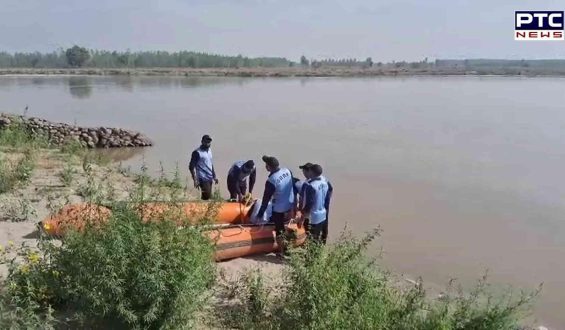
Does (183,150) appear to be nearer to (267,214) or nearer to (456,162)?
(456,162)

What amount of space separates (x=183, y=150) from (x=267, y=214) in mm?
11363

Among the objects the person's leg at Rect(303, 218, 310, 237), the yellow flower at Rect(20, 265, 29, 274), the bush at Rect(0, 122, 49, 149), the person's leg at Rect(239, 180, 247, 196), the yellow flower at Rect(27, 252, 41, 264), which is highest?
the bush at Rect(0, 122, 49, 149)

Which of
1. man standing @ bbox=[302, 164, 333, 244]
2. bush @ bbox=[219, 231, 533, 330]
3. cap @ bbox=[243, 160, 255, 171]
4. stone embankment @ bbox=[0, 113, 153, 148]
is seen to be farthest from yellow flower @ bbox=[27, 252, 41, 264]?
stone embankment @ bbox=[0, 113, 153, 148]

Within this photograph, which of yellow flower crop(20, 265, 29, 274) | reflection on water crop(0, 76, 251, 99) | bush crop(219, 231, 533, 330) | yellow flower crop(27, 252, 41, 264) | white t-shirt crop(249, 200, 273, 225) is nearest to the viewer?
bush crop(219, 231, 533, 330)

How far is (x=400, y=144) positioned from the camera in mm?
19969

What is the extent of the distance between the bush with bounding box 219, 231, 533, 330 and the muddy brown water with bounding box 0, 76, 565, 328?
2.75 metres

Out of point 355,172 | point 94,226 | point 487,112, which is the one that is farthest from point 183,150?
point 487,112

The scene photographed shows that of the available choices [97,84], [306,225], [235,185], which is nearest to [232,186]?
[235,185]

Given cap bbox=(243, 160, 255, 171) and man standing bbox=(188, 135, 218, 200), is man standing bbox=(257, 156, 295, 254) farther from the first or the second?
man standing bbox=(188, 135, 218, 200)

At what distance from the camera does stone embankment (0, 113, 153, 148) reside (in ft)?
59.5

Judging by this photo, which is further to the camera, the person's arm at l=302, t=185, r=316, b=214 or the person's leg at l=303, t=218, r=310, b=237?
the person's leg at l=303, t=218, r=310, b=237

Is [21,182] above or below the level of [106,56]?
below

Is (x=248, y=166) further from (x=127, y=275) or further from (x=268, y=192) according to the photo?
(x=127, y=275)

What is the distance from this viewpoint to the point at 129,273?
4070 millimetres
